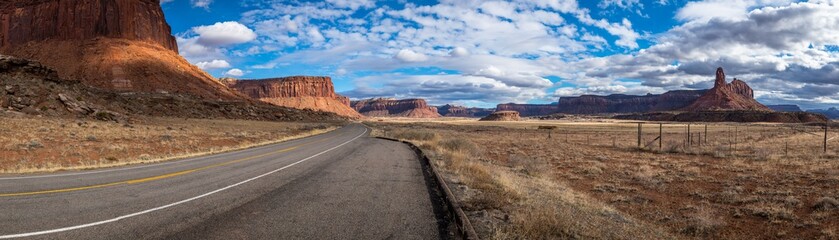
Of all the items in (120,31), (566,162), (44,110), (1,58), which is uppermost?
(120,31)

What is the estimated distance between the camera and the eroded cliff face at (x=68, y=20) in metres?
86.1

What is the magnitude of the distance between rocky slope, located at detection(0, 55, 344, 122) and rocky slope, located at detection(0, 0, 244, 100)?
387 inches

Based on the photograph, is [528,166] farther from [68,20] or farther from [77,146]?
[68,20]

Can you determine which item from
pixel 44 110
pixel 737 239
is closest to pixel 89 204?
pixel 737 239

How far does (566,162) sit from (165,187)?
20035 millimetres

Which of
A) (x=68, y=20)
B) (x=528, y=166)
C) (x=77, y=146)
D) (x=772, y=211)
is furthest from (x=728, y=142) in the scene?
(x=68, y=20)

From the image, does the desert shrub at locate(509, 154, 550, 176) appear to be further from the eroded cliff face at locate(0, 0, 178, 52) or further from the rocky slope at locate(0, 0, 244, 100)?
the eroded cliff face at locate(0, 0, 178, 52)

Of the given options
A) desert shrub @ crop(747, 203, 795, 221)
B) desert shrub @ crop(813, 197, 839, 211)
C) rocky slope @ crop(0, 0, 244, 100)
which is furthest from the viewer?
rocky slope @ crop(0, 0, 244, 100)

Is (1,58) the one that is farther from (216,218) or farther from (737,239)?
(737,239)

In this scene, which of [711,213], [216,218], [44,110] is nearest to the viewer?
[216,218]

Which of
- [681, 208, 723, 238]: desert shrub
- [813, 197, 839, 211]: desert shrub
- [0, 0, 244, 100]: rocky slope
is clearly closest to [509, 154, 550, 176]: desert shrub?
[681, 208, 723, 238]: desert shrub

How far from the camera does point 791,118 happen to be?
492 ft

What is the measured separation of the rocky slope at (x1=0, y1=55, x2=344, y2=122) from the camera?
1443 inches

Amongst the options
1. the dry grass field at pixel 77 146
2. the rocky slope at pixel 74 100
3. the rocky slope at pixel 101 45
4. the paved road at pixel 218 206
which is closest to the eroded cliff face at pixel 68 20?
the rocky slope at pixel 101 45
